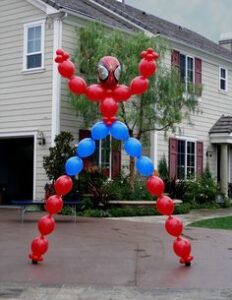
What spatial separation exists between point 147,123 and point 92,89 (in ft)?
34.4

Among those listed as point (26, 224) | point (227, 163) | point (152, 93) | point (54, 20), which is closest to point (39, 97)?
point (54, 20)

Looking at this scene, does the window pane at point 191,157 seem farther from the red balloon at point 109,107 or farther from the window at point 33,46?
the red balloon at point 109,107

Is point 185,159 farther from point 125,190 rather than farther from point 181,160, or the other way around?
point 125,190

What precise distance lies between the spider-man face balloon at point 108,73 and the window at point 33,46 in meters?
10.6

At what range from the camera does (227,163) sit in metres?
25.5

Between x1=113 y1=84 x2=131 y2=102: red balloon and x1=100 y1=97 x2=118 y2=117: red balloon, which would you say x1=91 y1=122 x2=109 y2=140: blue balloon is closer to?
x1=100 y1=97 x2=118 y2=117: red balloon

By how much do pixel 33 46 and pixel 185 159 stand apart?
8023 millimetres

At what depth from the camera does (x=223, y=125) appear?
26.0 m

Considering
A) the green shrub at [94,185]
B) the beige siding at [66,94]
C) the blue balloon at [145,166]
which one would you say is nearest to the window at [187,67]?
the beige siding at [66,94]

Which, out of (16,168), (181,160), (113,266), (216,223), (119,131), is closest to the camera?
(113,266)

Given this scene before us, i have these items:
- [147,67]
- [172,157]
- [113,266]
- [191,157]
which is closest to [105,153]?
[172,157]

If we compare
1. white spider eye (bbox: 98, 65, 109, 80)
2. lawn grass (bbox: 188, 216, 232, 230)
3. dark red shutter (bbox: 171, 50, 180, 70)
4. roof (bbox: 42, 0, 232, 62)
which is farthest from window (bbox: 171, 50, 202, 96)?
white spider eye (bbox: 98, 65, 109, 80)

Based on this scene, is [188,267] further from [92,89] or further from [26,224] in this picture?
[26,224]

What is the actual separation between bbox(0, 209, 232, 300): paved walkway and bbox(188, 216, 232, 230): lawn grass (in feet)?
3.06
